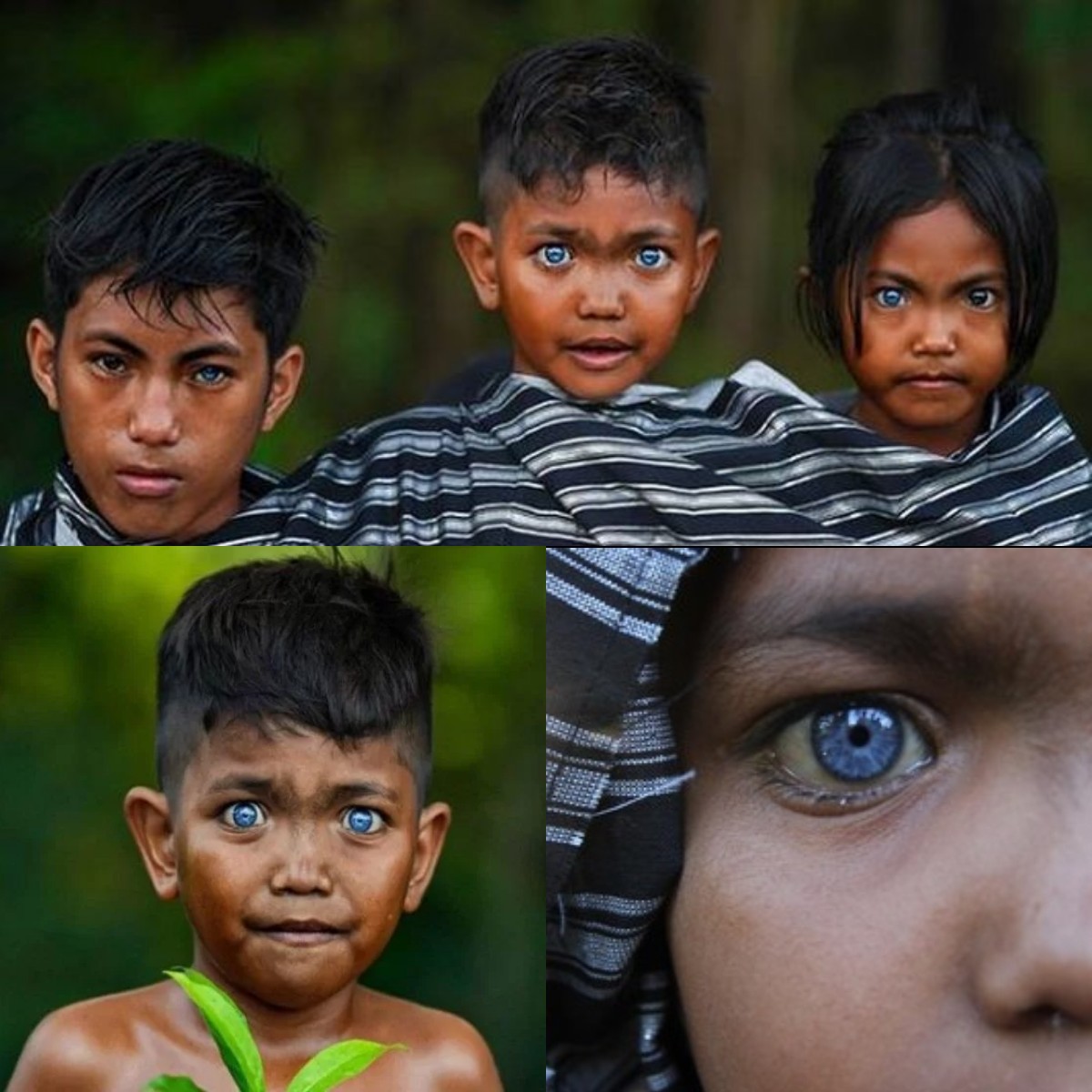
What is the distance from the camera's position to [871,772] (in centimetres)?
298

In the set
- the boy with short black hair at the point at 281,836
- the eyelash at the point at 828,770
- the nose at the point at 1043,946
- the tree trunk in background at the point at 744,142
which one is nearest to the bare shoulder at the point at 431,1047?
the boy with short black hair at the point at 281,836

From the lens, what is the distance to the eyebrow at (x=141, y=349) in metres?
3.00

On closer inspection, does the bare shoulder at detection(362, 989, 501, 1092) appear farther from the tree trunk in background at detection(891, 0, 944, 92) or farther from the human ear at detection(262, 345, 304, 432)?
the tree trunk in background at detection(891, 0, 944, 92)

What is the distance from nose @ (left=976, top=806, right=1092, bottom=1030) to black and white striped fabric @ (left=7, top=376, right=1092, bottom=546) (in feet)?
1.31

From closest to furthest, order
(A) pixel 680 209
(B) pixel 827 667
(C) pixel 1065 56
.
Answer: (B) pixel 827 667 → (A) pixel 680 209 → (C) pixel 1065 56

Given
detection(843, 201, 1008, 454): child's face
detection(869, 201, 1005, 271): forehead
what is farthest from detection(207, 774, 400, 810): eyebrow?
detection(869, 201, 1005, 271): forehead

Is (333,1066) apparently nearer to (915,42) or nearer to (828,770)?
(828,770)

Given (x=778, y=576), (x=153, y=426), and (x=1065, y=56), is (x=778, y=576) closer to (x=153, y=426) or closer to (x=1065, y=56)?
(x=153, y=426)

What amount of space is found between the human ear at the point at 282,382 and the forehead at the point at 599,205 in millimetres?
327

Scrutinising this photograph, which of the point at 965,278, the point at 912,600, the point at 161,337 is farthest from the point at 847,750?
the point at 161,337

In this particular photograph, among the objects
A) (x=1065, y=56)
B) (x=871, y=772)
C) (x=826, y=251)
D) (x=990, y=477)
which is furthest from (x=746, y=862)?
(x=1065, y=56)

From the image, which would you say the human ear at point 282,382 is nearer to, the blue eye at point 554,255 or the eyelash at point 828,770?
the blue eye at point 554,255

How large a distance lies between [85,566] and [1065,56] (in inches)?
92.8

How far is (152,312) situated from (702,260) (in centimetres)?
71
